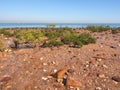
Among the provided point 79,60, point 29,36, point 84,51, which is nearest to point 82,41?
point 84,51

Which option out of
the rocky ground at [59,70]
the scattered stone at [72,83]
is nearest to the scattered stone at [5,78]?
the rocky ground at [59,70]

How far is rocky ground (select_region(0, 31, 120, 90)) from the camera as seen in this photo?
6.20 metres

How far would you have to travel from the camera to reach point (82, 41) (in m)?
12.6

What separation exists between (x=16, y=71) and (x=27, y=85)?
1.51 m

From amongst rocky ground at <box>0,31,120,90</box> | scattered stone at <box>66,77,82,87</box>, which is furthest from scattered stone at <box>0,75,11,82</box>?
scattered stone at <box>66,77,82,87</box>

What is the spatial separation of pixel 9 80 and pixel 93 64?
3.21m

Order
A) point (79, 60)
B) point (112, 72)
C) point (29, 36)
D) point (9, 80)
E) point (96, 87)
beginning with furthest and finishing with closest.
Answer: point (29, 36)
point (79, 60)
point (112, 72)
point (9, 80)
point (96, 87)

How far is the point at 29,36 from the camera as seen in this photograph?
488 inches

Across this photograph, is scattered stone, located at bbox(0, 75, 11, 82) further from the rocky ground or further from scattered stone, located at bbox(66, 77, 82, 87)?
scattered stone, located at bbox(66, 77, 82, 87)

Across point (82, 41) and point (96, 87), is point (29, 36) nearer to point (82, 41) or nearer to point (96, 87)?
point (82, 41)

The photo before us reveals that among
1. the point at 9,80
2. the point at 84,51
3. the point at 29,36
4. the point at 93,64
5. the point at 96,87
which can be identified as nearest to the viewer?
the point at 96,87

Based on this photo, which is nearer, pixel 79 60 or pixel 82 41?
pixel 79 60

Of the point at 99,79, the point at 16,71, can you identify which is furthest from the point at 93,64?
the point at 16,71

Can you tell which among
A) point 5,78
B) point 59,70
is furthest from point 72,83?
point 5,78
